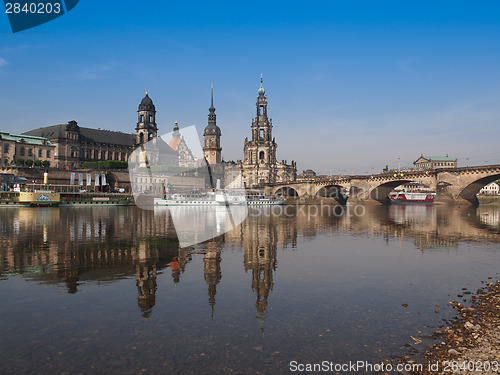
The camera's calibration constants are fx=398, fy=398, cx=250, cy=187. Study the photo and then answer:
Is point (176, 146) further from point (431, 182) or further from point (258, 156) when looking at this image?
point (431, 182)

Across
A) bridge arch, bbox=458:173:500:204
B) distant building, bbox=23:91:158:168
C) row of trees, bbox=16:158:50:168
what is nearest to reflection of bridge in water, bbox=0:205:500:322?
bridge arch, bbox=458:173:500:204

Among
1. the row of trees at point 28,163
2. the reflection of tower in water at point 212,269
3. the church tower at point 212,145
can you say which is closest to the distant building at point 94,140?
the row of trees at point 28,163

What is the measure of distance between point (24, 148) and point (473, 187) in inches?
4575

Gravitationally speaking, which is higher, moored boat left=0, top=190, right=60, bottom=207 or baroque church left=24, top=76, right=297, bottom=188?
baroque church left=24, top=76, right=297, bottom=188

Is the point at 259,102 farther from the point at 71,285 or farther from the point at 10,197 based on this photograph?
the point at 71,285

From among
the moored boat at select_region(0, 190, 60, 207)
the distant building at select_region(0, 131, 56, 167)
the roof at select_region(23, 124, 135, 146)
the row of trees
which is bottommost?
the moored boat at select_region(0, 190, 60, 207)

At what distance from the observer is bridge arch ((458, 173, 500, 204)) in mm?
77500

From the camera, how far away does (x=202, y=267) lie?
1775 cm

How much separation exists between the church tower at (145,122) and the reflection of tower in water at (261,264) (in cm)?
12105

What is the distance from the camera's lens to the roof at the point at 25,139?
110875 millimetres

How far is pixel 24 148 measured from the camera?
11412 cm

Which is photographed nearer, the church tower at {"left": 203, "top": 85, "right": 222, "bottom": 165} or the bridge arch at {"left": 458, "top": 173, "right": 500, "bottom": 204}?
the bridge arch at {"left": 458, "top": 173, "right": 500, "bottom": 204}

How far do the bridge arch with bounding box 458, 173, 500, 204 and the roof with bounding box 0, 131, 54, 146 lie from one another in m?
114

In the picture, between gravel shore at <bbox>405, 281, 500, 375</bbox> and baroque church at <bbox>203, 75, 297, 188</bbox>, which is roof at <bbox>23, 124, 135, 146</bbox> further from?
gravel shore at <bbox>405, 281, 500, 375</bbox>
